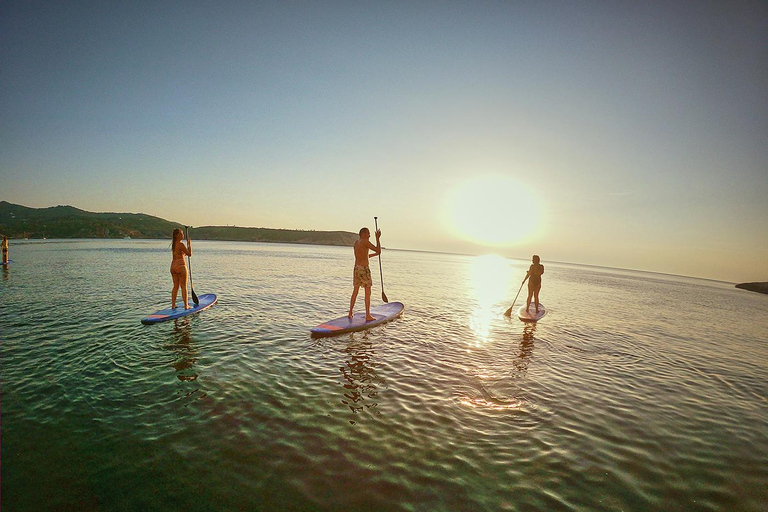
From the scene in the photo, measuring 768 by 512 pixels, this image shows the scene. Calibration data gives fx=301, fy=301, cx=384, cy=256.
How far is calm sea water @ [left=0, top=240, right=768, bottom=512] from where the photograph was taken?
4.45 metres

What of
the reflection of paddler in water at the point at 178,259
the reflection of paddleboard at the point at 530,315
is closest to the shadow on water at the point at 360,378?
the reflection of paddler in water at the point at 178,259

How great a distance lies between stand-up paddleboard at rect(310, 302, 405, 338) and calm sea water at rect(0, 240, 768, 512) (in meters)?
0.48

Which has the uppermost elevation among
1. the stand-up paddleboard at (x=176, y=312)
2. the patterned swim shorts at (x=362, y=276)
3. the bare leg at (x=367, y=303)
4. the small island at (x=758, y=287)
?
the patterned swim shorts at (x=362, y=276)

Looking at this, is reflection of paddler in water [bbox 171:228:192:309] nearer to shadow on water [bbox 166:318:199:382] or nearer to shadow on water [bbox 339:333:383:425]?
shadow on water [bbox 166:318:199:382]

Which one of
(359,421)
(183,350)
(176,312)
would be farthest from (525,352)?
(176,312)

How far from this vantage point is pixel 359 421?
630 cm

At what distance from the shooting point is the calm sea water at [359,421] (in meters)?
4.45

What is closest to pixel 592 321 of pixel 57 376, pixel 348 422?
pixel 348 422

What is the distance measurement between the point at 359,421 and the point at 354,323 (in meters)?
7.02

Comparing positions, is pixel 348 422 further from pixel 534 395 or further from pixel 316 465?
pixel 534 395

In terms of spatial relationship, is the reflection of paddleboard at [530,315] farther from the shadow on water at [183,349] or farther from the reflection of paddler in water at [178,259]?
the reflection of paddler in water at [178,259]

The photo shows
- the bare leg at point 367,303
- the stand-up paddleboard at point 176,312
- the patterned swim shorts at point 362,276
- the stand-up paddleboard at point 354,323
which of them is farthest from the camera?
the bare leg at point 367,303

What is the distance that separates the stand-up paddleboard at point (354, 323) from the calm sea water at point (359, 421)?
18.8 inches

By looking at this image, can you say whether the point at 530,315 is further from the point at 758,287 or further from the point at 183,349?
the point at 758,287
